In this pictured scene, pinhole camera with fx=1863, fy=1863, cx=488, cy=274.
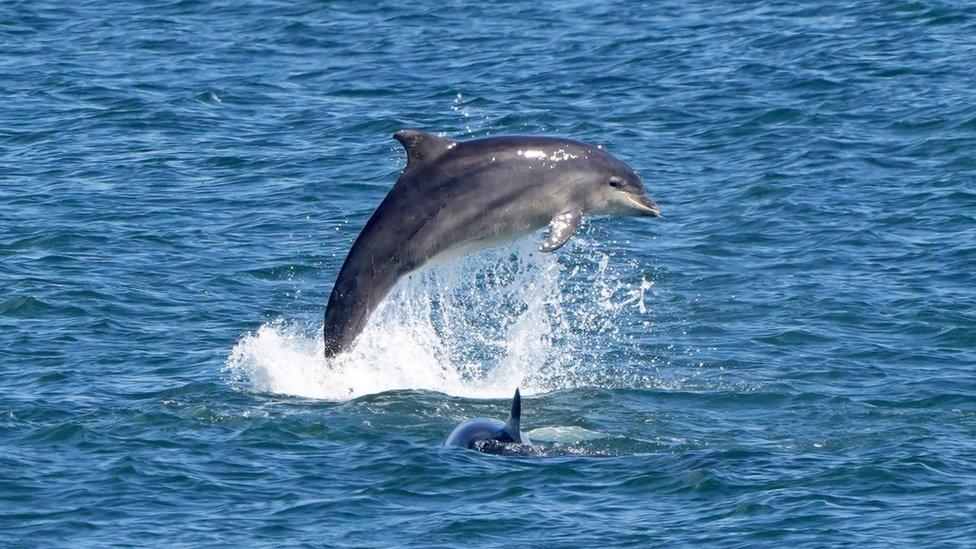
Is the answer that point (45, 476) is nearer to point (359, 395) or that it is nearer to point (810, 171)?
point (359, 395)

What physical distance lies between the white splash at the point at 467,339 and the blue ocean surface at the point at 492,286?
0.20ft

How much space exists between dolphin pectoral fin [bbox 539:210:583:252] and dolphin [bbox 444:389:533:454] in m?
2.14

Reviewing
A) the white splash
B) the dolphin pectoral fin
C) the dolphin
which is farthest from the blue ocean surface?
the dolphin pectoral fin

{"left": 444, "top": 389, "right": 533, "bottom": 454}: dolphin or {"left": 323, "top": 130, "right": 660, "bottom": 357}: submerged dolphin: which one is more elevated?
{"left": 323, "top": 130, "right": 660, "bottom": 357}: submerged dolphin

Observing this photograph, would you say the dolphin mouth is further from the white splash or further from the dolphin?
the dolphin

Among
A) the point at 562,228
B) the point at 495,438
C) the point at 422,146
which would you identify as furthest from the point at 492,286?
the point at 495,438

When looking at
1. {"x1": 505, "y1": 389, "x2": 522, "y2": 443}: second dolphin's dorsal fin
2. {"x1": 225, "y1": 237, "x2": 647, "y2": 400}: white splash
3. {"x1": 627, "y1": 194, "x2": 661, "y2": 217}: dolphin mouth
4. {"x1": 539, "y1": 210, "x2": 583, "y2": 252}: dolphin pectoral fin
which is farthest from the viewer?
{"x1": 225, "y1": 237, "x2": 647, "y2": 400}: white splash

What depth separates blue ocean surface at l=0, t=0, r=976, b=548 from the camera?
57.5 ft

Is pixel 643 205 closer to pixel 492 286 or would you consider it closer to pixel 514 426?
pixel 514 426

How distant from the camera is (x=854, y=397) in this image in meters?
21.0

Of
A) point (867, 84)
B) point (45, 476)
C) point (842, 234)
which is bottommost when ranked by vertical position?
point (45, 476)

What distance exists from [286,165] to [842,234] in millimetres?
9618

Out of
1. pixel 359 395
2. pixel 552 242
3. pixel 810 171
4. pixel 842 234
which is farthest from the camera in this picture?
pixel 810 171

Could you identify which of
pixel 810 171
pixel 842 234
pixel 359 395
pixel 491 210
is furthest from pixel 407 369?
pixel 810 171
